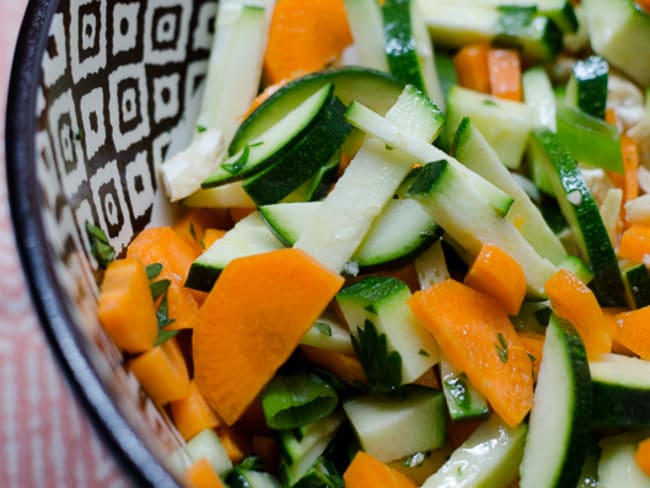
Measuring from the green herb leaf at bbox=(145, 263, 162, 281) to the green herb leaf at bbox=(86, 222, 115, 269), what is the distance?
0.20 ft

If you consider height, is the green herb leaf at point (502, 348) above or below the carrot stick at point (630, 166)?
below

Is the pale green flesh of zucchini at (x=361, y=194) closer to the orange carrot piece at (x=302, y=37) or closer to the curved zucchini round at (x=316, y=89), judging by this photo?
the curved zucchini round at (x=316, y=89)

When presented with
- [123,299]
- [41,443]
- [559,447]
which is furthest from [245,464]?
[41,443]

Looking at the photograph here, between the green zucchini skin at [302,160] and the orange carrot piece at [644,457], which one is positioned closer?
the orange carrot piece at [644,457]

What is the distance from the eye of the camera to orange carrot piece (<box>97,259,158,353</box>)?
3.53ft

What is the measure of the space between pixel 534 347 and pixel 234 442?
507 mm

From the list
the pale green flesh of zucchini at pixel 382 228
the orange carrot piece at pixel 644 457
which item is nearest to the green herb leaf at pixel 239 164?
the pale green flesh of zucchini at pixel 382 228

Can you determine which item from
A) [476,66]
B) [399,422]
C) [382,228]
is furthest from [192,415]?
[476,66]

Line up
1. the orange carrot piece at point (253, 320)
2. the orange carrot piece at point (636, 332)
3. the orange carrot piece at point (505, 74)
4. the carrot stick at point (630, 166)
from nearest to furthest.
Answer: the orange carrot piece at point (253, 320), the orange carrot piece at point (636, 332), the carrot stick at point (630, 166), the orange carrot piece at point (505, 74)

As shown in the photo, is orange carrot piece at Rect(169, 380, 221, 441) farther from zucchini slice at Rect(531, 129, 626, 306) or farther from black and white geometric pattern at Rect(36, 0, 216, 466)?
zucchini slice at Rect(531, 129, 626, 306)

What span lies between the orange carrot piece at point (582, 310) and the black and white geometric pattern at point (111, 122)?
25.5 inches

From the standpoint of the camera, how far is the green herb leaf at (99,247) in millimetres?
1195

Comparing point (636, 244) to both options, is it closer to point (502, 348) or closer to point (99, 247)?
point (502, 348)

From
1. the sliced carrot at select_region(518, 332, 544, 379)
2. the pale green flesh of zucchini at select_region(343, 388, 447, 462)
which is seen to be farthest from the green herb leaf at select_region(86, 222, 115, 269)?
the sliced carrot at select_region(518, 332, 544, 379)
